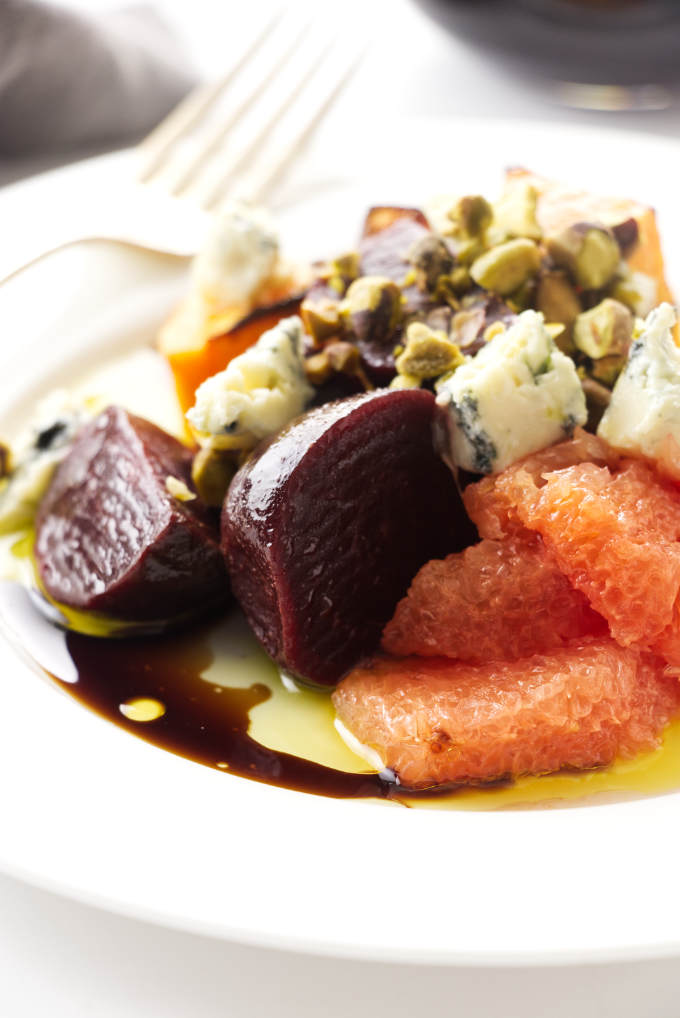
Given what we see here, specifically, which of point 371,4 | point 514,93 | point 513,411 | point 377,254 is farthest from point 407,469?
point 371,4

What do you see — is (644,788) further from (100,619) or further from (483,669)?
(100,619)

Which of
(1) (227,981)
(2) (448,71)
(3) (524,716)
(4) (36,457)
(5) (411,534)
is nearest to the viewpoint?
(1) (227,981)

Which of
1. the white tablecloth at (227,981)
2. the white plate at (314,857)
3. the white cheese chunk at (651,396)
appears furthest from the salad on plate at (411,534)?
the white tablecloth at (227,981)

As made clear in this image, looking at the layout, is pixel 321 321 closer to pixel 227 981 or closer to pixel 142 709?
pixel 142 709

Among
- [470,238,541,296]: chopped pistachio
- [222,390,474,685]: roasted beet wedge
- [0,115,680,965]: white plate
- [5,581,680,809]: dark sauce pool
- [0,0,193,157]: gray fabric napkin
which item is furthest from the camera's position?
[0,0,193,157]: gray fabric napkin

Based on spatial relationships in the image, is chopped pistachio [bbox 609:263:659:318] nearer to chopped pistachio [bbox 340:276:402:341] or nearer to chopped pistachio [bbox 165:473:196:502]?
chopped pistachio [bbox 340:276:402:341]

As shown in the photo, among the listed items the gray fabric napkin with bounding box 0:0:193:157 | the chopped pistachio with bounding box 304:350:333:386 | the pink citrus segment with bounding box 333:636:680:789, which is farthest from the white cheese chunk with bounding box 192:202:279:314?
the gray fabric napkin with bounding box 0:0:193:157

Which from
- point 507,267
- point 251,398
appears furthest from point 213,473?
point 507,267
